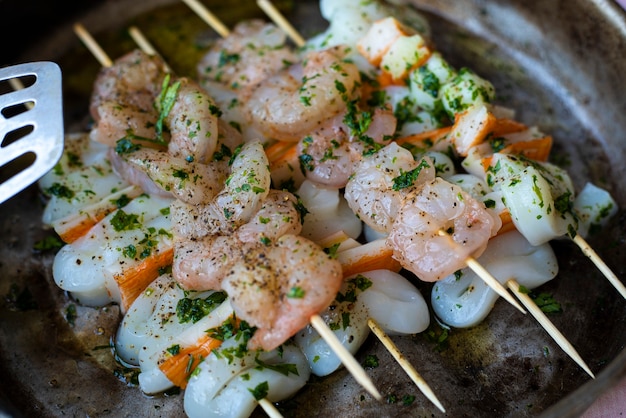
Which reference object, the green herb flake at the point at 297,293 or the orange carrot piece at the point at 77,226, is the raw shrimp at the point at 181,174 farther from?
the green herb flake at the point at 297,293

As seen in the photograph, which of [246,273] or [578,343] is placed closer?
[246,273]

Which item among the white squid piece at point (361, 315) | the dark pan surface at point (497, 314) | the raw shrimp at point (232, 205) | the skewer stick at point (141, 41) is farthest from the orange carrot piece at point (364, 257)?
the skewer stick at point (141, 41)

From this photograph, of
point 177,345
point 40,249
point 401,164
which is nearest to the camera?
point 177,345

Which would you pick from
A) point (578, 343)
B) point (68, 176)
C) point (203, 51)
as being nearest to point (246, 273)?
point (68, 176)

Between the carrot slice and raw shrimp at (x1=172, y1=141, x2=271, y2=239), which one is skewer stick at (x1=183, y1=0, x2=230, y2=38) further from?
the carrot slice

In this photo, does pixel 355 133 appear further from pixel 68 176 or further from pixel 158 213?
pixel 68 176

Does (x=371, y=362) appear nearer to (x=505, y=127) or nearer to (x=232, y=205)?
(x=232, y=205)
